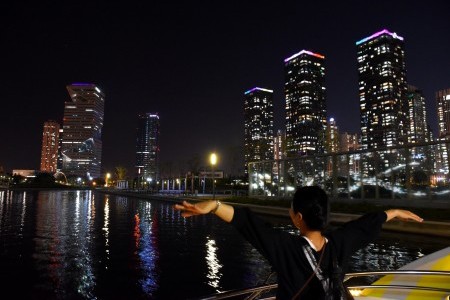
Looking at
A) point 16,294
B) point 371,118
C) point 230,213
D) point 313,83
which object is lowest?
point 16,294

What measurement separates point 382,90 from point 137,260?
18069 cm

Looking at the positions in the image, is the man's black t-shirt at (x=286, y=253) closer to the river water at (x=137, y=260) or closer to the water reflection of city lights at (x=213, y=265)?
the river water at (x=137, y=260)

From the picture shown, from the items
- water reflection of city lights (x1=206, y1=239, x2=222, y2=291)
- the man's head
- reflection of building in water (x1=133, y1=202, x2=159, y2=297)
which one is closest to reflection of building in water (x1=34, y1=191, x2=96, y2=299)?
reflection of building in water (x1=133, y1=202, x2=159, y2=297)

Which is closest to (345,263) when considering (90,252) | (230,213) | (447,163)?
(230,213)

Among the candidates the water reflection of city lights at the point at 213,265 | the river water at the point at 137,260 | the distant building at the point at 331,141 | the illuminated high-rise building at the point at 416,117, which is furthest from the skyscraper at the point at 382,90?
the water reflection of city lights at the point at 213,265

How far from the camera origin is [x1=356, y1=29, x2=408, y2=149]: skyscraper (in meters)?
163

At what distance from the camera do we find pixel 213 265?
8477 millimetres

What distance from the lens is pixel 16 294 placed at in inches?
244

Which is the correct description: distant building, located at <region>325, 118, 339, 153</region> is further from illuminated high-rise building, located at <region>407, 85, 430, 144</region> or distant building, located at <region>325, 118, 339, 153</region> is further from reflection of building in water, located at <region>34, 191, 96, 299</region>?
illuminated high-rise building, located at <region>407, 85, 430, 144</region>

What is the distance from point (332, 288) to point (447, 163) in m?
20.2

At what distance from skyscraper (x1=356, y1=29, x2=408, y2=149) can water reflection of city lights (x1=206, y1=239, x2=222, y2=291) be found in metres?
166

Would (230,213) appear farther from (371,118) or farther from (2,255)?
(371,118)

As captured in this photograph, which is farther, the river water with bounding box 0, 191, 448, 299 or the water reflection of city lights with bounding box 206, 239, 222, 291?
the water reflection of city lights with bounding box 206, 239, 222, 291

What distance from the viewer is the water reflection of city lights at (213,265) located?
707cm
